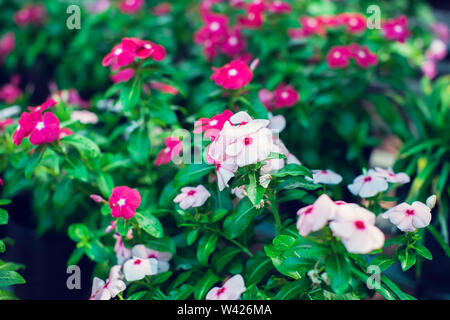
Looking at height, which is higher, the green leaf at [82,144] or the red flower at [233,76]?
the red flower at [233,76]

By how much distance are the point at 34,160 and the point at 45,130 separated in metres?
0.11

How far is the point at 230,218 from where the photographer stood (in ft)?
4.19

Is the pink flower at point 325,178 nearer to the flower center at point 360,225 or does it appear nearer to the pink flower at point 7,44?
the flower center at point 360,225

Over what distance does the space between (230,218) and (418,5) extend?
86.1 inches

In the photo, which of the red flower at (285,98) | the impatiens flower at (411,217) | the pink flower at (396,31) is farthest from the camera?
the pink flower at (396,31)

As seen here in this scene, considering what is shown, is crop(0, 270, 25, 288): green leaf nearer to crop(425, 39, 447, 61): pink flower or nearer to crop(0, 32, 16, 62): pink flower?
crop(0, 32, 16, 62): pink flower

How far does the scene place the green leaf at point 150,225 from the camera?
1280 mm

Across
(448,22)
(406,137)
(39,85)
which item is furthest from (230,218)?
(448,22)

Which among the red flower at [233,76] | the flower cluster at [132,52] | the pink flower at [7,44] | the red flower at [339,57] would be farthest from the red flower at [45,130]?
the pink flower at [7,44]

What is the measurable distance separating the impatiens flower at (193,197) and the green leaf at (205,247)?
104 millimetres

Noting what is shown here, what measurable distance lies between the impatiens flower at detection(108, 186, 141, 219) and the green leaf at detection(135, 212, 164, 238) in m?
0.06

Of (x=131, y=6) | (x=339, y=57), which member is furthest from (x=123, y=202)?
(x=131, y=6)

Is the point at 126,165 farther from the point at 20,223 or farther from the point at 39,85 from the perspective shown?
the point at 39,85

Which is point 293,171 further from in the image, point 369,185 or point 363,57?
point 363,57
